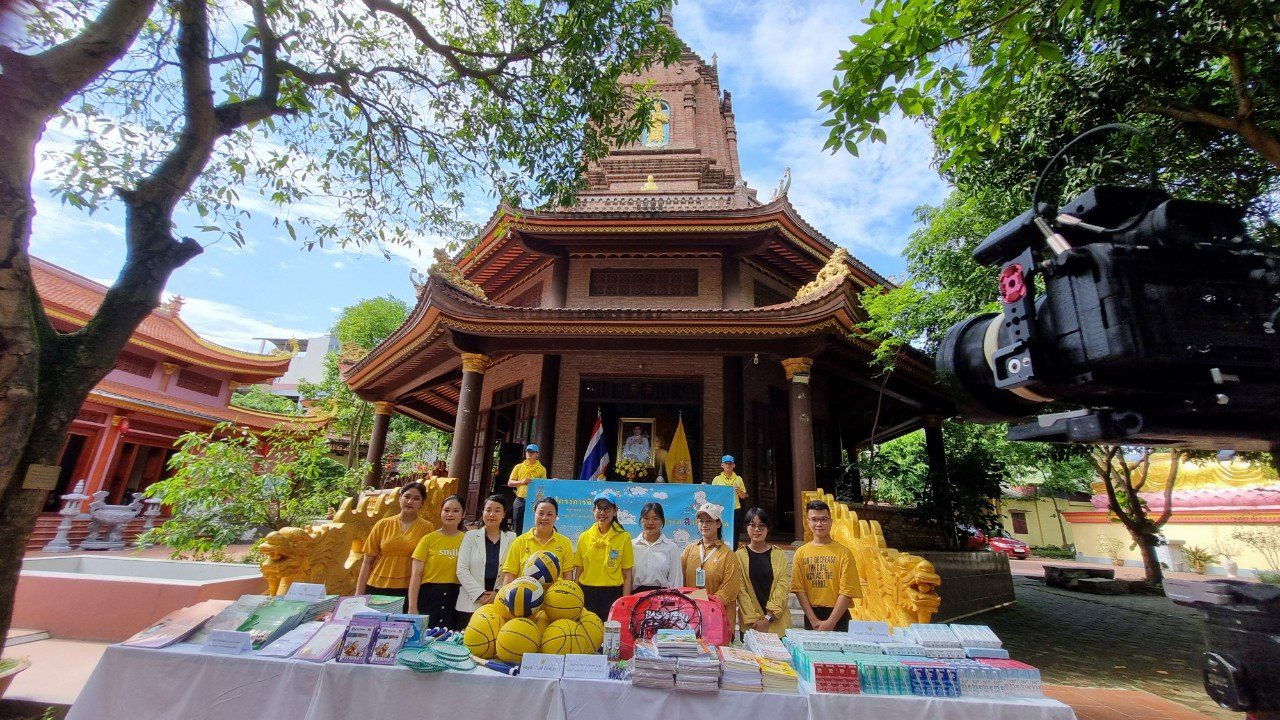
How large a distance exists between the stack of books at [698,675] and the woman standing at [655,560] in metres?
1.62

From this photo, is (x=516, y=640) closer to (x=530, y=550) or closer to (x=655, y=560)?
(x=530, y=550)

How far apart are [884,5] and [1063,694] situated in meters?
6.14

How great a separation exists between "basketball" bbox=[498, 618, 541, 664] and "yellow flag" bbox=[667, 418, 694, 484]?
265 inches

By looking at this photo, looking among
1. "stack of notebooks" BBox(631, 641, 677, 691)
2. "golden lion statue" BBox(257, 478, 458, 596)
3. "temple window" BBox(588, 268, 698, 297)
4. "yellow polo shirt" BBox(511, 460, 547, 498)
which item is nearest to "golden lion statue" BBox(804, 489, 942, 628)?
"stack of notebooks" BBox(631, 641, 677, 691)

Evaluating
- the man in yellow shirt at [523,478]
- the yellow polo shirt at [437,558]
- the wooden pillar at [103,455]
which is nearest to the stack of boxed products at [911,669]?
the yellow polo shirt at [437,558]

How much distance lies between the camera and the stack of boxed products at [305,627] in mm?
2754

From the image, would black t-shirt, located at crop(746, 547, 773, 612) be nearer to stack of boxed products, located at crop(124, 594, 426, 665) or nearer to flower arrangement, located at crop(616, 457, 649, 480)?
stack of boxed products, located at crop(124, 594, 426, 665)

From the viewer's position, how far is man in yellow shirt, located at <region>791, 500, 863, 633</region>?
4.06 metres

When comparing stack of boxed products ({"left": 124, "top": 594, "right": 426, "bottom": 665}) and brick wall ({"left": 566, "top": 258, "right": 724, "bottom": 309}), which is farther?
brick wall ({"left": 566, "top": 258, "right": 724, "bottom": 309})

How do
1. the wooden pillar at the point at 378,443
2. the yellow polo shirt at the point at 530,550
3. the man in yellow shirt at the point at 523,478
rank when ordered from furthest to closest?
1. the wooden pillar at the point at 378,443
2. the man in yellow shirt at the point at 523,478
3. the yellow polo shirt at the point at 530,550

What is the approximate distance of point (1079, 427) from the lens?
1.53 meters

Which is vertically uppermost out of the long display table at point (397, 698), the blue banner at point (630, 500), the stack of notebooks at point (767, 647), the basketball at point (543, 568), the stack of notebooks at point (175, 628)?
the blue banner at point (630, 500)

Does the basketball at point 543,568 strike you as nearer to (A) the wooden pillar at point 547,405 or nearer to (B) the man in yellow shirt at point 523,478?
(B) the man in yellow shirt at point 523,478

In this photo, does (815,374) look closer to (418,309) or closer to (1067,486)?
(418,309)
